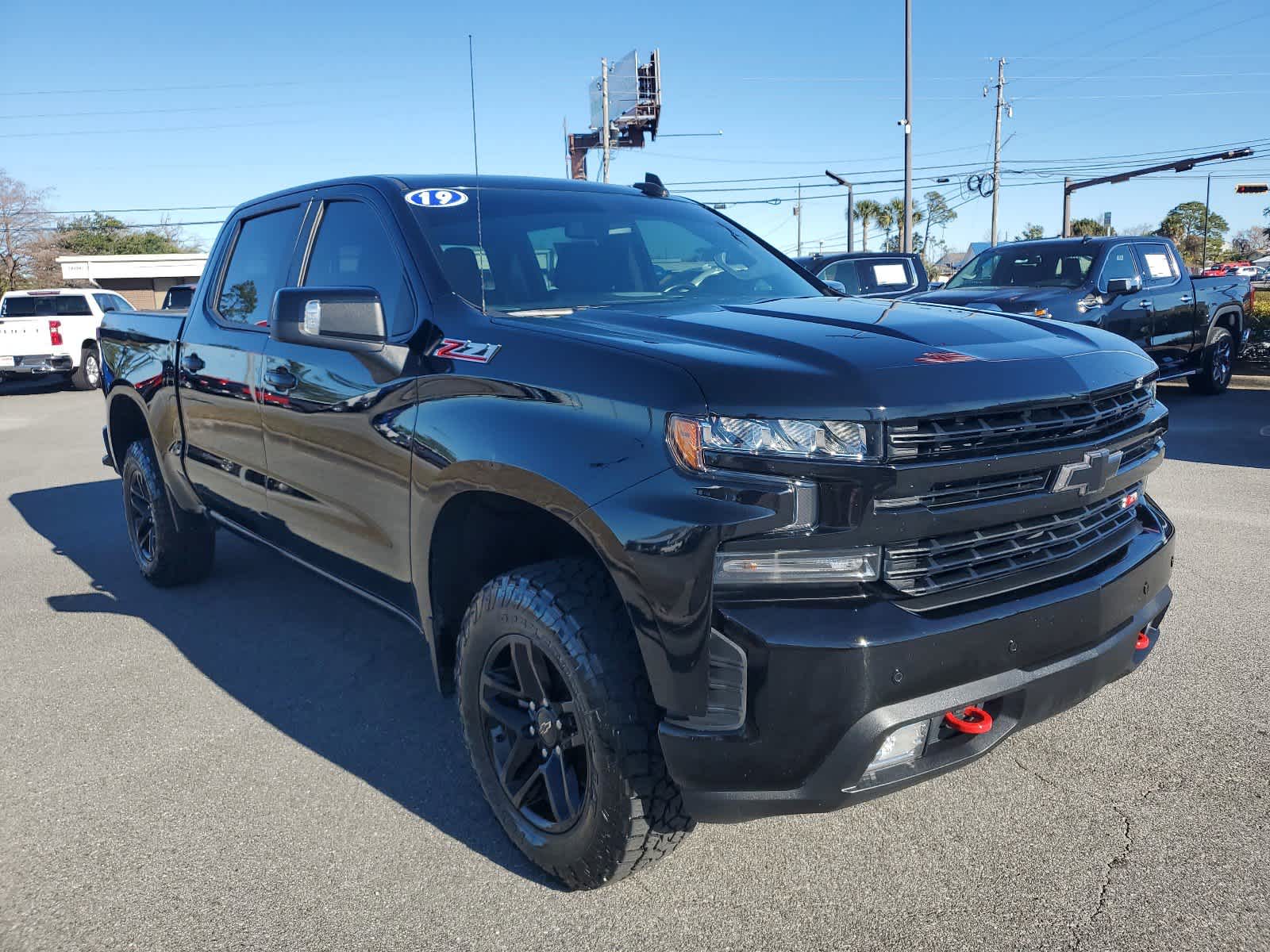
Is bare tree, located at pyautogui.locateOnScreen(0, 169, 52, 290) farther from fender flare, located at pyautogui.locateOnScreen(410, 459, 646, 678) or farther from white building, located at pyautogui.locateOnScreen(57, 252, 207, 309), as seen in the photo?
fender flare, located at pyautogui.locateOnScreen(410, 459, 646, 678)

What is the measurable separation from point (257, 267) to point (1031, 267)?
30.3ft

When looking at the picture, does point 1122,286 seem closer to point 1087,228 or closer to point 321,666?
point 321,666

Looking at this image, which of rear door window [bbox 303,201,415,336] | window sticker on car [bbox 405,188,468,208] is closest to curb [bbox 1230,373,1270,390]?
window sticker on car [bbox 405,188,468,208]

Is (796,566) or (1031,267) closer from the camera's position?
(796,566)

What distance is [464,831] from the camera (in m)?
2.93

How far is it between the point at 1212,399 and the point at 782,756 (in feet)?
40.3

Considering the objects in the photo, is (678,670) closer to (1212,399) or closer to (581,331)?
(581,331)

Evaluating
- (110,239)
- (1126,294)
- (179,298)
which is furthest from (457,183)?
(110,239)

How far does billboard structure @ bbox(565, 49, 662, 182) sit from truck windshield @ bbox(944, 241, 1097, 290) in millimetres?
33934

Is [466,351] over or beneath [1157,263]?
beneath

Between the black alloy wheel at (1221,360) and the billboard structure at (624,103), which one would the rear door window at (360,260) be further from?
the billboard structure at (624,103)

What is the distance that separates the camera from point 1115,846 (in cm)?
270

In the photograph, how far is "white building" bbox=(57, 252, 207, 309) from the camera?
5000 cm

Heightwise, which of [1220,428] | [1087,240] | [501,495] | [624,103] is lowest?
[1220,428]
